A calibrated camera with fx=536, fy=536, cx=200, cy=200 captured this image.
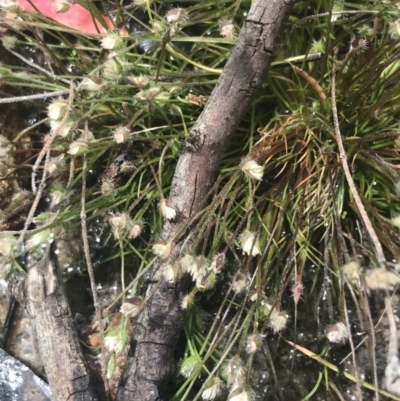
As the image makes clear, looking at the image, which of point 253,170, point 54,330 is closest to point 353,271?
point 253,170

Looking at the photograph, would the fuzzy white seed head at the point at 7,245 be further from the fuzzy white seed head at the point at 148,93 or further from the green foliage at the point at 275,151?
the fuzzy white seed head at the point at 148,93

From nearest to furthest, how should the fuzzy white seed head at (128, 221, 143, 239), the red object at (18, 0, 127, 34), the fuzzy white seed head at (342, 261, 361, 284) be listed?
the fuzzy white seed head at (342, 261, 361, 284), the fuzzy white seed head at (128, 221, 143, 239), the red object at (18, 0, 127, 34)

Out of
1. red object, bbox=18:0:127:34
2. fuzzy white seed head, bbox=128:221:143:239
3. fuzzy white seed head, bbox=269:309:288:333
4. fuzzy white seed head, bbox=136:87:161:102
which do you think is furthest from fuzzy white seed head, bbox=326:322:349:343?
red object, bbox=18:0:127:34

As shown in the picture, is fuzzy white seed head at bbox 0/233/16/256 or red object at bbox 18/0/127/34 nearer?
fuzzy white seed head at bbox 0/233/16/256

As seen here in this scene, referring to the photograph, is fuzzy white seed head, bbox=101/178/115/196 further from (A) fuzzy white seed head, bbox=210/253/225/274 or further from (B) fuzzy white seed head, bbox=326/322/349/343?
(B) fuzzy white seed head, bbox=326/322/349/343

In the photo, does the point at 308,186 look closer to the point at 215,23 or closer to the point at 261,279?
the point at 261,279

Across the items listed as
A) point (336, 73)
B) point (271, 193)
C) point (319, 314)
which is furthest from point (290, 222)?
point (336, 73)

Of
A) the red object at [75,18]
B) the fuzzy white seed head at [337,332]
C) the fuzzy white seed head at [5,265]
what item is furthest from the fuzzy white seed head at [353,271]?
the red object at [75,18]
